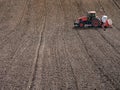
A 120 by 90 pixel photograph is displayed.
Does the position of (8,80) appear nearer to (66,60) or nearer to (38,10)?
(66,60)

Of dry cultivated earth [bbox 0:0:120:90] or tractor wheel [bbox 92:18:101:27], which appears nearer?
dry cultivated earth [bbox 0:0:120:90]

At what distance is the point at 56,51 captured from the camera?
18953 millimetres

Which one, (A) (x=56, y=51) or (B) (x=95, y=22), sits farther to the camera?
(B) (x=95, y=22)

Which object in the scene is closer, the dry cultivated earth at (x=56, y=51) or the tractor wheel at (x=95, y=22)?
the dry cultivated earth at (x=56, y=51)

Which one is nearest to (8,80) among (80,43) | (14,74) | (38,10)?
(14,74)

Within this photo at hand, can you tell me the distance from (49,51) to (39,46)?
1648 mm

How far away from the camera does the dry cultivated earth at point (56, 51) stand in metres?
14.0

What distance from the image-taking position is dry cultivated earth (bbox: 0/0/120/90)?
14016 millimetres

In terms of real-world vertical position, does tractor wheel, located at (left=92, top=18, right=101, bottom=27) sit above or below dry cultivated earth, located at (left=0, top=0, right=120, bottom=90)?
above

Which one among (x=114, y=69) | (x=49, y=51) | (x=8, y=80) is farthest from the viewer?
(x=49, y=51)

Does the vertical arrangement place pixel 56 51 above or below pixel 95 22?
below

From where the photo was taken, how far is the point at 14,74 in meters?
15.1

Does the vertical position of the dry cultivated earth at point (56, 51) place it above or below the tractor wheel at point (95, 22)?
below

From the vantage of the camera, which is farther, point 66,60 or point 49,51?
point 49,51
